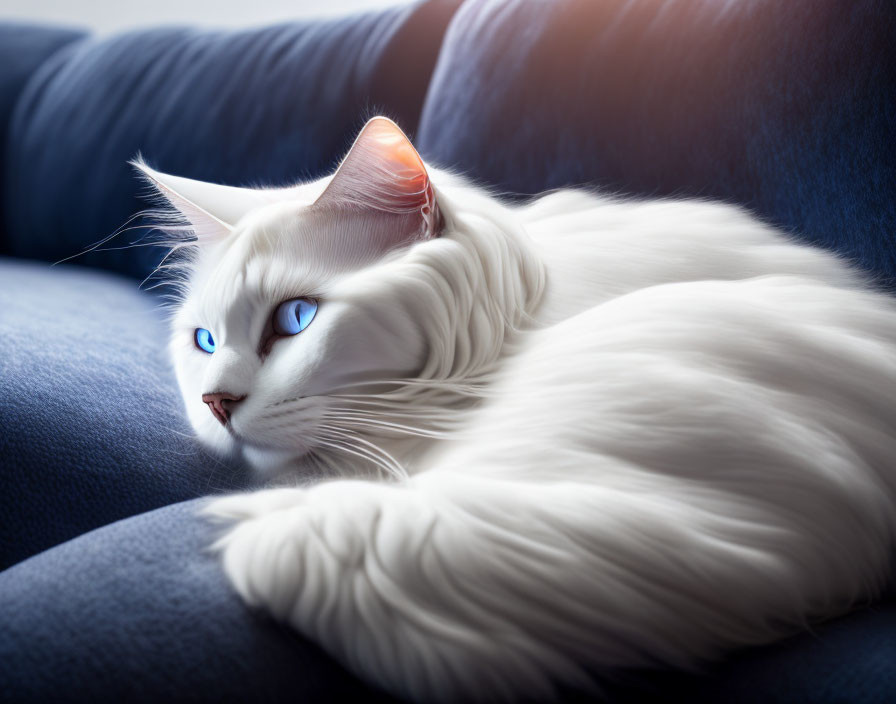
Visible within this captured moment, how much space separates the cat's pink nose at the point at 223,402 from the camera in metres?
0.70

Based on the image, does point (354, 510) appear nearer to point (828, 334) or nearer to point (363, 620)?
point (363, 620)

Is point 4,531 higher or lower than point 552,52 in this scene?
lower

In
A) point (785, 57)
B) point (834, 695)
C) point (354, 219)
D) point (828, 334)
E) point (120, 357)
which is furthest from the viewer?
point (120, 357)

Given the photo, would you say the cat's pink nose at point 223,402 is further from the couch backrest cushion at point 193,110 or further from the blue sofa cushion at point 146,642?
the couch backrest cushion at point 193,110

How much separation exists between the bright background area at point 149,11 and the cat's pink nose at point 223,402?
2.11 meters

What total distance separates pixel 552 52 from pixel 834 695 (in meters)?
0.91

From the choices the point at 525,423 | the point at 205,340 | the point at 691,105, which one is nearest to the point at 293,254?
the point at 205,340

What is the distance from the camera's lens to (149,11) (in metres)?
2.82

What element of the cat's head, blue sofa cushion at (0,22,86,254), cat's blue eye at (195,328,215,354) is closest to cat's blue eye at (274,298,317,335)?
the cat's head

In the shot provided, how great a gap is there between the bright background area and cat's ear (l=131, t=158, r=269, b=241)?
6.02 ft

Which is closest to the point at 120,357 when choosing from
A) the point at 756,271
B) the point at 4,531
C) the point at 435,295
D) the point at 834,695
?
the point at 4,531

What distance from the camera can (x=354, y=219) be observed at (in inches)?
29.5

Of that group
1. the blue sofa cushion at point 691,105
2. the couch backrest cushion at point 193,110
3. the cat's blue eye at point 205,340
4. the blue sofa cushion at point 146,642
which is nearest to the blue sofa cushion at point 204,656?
the blue sofa cushion at point 146,642

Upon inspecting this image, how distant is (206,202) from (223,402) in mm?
274
